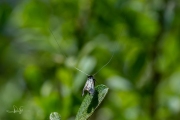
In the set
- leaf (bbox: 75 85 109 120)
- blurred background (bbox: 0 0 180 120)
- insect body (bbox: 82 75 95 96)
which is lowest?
leaf (bbox: 75 85 109 120)

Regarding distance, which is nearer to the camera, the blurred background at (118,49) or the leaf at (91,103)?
the leaf at (91,103)

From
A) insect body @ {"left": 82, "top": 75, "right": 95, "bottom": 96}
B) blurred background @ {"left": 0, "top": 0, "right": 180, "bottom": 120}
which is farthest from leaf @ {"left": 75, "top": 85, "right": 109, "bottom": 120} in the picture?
blurred background @ {"left": 0, "top": 0, "right": 180, "bottom": 120}

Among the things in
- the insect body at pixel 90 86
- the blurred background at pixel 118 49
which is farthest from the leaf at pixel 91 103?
the blurred background at pixel 118 49

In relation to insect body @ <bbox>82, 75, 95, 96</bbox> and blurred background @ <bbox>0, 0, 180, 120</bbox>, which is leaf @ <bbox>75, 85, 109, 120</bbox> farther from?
blurred background @ <bbox>0, 0, 180, 120</bbox>

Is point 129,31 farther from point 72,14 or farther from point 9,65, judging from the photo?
point 9,65

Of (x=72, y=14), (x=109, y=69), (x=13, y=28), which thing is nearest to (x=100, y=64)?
(x=109, y=69)

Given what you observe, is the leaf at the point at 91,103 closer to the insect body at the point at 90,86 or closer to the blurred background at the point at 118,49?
the insect body at the point at 90,86
